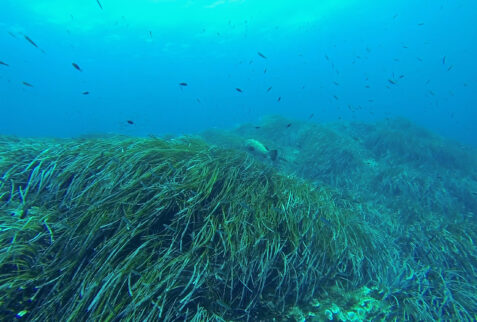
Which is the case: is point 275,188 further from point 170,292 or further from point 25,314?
point 25,314

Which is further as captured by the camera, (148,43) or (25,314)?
(148,43)

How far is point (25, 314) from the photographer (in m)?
A: 1.79

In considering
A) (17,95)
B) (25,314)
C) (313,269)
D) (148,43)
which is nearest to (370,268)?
(313,269)

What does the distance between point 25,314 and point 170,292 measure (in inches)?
44.3

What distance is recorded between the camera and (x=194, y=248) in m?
2.26

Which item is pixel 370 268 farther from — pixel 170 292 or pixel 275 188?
pixel 170 292

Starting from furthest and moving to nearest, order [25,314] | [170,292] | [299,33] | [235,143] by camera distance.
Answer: [299,33], [235,143], [170,292], [25,314]

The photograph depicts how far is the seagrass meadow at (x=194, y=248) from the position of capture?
Result: 1.94 m

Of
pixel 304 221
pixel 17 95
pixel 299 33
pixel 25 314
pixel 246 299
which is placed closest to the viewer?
pixel 25 314

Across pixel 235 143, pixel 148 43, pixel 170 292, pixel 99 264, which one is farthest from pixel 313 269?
pixel 148 43

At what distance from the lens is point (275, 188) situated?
141 inches

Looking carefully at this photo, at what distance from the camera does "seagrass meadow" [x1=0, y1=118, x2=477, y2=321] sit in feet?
6.38

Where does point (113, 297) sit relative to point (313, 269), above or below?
above

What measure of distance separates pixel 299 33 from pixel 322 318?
223ft
